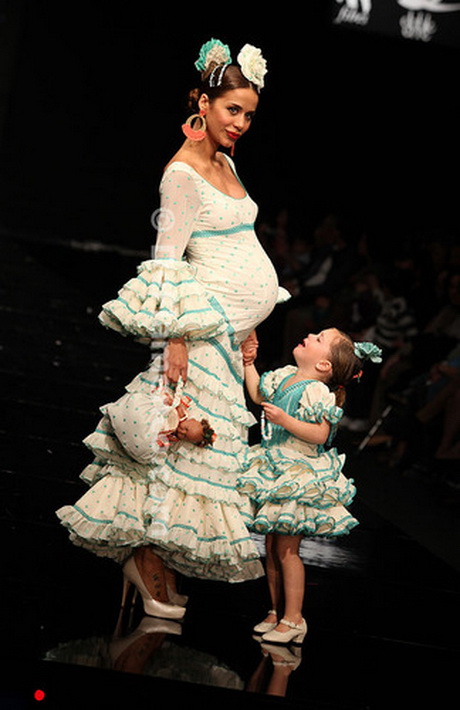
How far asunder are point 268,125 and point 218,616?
5.58 metres

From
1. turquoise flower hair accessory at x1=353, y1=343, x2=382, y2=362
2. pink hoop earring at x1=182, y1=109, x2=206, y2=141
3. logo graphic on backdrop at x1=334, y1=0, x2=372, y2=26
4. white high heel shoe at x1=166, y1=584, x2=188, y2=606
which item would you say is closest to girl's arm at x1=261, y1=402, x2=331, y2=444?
turquoise flower hair accessory at x1=353, y1=343, x2=382, y2=362

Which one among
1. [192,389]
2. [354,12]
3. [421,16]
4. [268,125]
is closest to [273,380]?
[192,389]

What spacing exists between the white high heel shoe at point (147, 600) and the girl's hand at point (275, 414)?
537mm

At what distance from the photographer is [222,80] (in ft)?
9.98

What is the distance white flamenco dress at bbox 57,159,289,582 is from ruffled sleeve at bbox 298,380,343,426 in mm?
206

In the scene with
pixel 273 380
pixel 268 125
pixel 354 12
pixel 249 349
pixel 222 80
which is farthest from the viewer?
pixel 268 125

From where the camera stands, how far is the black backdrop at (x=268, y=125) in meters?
7.89

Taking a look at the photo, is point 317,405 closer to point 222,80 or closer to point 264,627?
point 264,627

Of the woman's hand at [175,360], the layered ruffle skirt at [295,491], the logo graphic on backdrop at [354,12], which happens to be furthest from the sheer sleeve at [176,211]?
the logo graphic on backdrop at [354,12]

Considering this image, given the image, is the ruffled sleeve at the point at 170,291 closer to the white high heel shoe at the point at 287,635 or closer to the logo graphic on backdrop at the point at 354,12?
the white high heel shoe at the point at 287,635

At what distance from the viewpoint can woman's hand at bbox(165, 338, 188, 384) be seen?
2.99 m

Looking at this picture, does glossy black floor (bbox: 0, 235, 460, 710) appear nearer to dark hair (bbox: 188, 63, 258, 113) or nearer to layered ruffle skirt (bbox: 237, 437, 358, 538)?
layered ruffle skirt (bbox: 237, 437, 358, 538)

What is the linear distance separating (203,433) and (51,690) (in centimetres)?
76

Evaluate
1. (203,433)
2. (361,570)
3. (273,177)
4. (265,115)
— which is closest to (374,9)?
(273,177)
